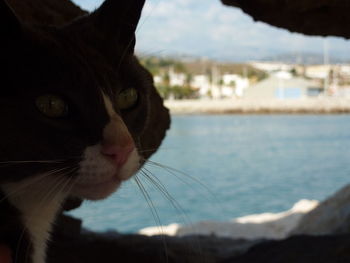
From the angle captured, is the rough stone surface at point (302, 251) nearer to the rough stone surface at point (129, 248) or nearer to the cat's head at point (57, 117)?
the rough stone surface at point (129, 248)

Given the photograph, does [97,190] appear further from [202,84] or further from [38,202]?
[202,84]

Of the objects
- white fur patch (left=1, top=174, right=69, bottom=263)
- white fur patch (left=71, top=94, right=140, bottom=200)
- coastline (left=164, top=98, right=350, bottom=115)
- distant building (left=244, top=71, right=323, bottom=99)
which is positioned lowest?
coastline (left=164, top=98, right=350, bottom=115)

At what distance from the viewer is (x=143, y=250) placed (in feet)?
7.02

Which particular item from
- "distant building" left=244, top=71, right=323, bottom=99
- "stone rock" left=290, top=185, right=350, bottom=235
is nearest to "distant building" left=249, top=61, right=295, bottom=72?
"distant building" left=244, top=71, right=323, bottom=99

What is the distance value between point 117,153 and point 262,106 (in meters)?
20.0

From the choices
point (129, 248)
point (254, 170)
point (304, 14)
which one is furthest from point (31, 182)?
point (254, 170)

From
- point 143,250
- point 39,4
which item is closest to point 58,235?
point 143,250

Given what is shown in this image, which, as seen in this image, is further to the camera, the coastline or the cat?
the coastline

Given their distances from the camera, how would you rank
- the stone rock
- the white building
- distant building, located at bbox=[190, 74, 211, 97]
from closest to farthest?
the stone rock < distant building, located at bbox=[190, 74, 211, 97] < the white building

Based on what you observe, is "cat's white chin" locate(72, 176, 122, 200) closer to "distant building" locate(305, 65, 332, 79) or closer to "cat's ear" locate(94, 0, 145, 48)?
"cat's ear" locate(94, 0, 145, 48)

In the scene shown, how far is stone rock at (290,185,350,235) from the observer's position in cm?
230

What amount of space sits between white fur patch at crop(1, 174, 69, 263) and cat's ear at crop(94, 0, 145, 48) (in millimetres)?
329

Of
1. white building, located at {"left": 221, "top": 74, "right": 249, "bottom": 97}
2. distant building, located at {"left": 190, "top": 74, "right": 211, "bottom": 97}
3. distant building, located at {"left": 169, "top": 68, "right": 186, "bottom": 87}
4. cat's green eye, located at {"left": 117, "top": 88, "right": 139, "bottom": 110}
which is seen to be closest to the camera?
cat's green eye, located at {"left": 117, "top": 88, "right": 139, "bottom": 110}

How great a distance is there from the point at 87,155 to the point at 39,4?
1051 millimetres
